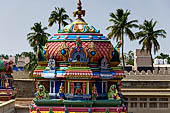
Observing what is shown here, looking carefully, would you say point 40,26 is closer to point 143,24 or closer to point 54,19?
point 54,19

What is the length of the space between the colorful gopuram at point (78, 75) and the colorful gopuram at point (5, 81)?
13905 millimetres

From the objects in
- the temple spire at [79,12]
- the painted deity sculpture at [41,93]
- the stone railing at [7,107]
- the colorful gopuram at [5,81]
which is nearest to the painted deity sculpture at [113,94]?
the painted deity sculpture at [41,93]

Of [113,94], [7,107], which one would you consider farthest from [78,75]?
[7,107]

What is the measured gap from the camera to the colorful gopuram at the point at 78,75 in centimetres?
2320

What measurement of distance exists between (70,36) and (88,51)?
1.72 meters

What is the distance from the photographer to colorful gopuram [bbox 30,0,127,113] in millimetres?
23203

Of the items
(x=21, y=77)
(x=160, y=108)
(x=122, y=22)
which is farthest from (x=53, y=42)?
(x=122, y=22)

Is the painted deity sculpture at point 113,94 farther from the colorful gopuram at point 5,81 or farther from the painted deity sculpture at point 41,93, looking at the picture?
the colorful gopuram at point 5,81

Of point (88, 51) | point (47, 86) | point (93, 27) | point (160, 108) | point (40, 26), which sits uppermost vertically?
point (40, 26)

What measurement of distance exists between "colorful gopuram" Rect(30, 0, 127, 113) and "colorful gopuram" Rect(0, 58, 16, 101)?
45.6 feet

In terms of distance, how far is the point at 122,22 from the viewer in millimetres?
57750

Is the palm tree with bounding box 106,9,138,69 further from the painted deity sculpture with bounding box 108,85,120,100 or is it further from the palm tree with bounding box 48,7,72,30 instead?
the painted deity sculpture with bounding box 108,85,120,100

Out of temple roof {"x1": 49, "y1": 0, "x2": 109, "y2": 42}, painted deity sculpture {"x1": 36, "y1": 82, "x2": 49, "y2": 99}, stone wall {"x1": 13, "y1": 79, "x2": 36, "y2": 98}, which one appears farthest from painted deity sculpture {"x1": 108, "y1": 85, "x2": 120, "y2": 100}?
stone wall {"x1": 13, "y1": 79, "x2": 36, "y2": 98}

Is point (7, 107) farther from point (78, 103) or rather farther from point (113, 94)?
point (113, 94)
